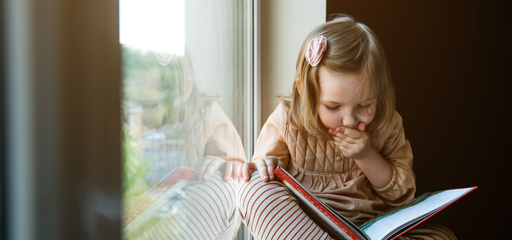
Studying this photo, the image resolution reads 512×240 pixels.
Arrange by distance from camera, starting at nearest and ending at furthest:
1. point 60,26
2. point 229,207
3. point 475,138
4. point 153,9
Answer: point 60,26 → point 153,9 → point 229,207 → point 475,138

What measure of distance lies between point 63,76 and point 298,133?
0.75 meters

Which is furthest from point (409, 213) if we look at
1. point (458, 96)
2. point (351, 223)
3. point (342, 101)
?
point (458, 96)

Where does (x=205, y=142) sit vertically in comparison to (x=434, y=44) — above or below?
below

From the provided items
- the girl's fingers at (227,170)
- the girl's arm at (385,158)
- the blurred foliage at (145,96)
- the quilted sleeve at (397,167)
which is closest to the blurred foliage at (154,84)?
the blurred foliage at (145,96)

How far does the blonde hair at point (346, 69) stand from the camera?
903 mm

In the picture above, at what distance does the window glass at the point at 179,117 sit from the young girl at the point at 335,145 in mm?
90

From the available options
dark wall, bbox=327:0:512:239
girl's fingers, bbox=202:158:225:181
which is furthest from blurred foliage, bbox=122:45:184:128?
dark wall, bbox=327:0:512:239

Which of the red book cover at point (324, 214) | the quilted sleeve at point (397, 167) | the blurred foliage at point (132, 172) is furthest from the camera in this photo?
the quilted sleeve at point (397, 167)

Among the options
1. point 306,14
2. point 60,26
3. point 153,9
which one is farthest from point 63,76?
point 306,14

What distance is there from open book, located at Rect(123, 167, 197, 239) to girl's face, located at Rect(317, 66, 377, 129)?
351 mm

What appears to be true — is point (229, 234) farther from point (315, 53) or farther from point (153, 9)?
point (153, 9)

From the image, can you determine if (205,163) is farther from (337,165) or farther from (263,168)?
(337,165)

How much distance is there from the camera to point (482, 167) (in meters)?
1.63

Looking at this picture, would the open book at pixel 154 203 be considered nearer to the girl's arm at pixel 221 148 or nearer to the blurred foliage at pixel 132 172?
the blurred foliage at pixel 132 172
